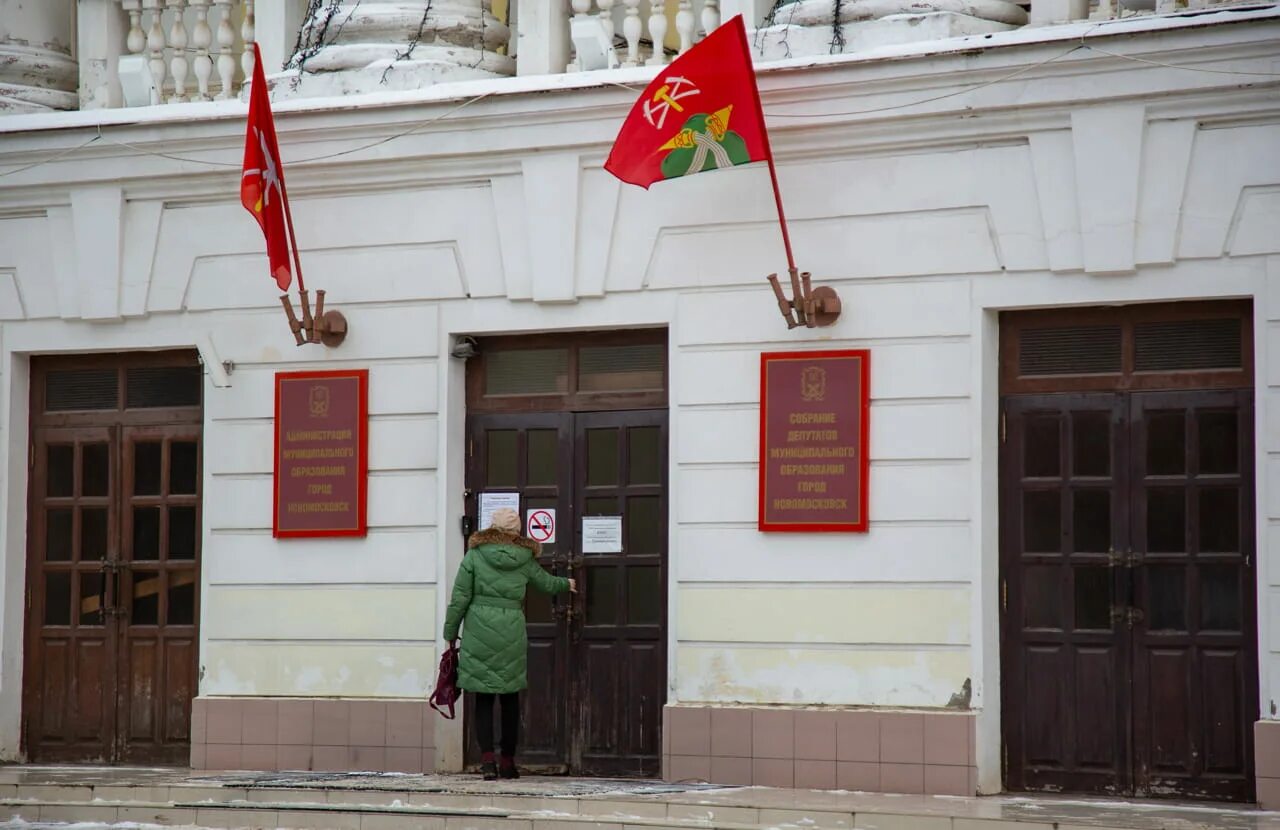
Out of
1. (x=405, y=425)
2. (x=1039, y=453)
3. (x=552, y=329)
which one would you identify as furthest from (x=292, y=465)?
(x=1039, y=453)

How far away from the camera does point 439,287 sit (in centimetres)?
1401

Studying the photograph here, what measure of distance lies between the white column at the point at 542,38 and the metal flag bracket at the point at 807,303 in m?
2.31

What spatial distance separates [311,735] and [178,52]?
187 inches

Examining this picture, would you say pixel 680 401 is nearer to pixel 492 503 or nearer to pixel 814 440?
pixel 814 440

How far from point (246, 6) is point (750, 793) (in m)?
6.56

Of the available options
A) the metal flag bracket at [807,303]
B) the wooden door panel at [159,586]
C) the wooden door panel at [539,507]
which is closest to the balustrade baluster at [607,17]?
the metal flag bracket at [807,303]

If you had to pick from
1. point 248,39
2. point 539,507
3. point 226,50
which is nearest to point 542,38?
point 248,39

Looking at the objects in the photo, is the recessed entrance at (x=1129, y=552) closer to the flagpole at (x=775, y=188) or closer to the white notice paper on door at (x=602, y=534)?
the flagpole at (x=775, y=188)

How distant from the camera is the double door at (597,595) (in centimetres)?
1364

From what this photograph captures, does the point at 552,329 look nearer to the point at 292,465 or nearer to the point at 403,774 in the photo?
the point at 292,465

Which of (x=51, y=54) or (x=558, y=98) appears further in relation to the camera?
(x=51, y=54)

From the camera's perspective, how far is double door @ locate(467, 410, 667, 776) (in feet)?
44.8

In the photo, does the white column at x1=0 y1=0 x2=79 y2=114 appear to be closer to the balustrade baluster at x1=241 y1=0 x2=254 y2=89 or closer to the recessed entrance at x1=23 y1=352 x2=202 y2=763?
the balustrade baluster at x1=241 y1=0 x2=254 y2=89

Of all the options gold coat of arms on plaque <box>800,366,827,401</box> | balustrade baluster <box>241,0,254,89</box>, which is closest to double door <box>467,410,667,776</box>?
gold coat of arms on plaque <box>800,366,827,401</box>
